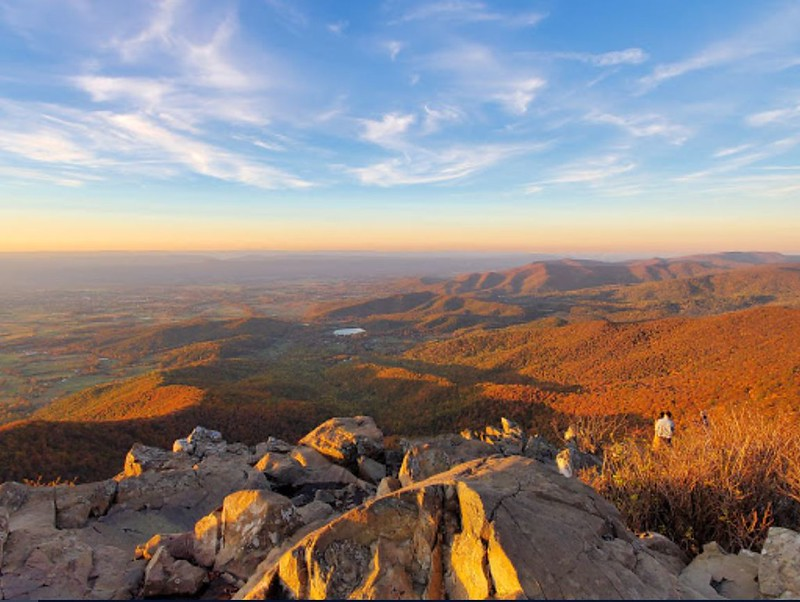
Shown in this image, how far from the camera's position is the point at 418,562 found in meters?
4.90

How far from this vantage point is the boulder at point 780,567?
16.3 feet

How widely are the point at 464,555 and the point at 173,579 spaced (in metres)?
4.34

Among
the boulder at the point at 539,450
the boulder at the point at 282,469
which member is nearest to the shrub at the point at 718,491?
the boulder at the point at 282,469

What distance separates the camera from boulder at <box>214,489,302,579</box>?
643 cm

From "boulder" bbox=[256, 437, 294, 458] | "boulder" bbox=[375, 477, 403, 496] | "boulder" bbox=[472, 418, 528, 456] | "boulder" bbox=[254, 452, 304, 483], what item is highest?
"boulder" bbox=[375, 477, 403, 496]

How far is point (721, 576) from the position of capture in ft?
17.7

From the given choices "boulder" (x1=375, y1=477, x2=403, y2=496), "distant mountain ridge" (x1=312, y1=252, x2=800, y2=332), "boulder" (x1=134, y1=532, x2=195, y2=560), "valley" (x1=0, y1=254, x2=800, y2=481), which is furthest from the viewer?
"distant mountain ridge" (x1=312, y1=252, x2=800, y2=332)

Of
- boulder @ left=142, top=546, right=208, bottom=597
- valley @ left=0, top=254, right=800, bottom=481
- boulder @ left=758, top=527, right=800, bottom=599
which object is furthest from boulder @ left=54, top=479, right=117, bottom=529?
valley @ left=0, top=254, right=800, bottom=481

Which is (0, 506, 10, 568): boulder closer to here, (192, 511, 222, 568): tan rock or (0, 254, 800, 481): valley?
(192, 511, 222, 568): tan rock

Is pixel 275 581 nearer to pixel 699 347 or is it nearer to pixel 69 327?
pixel 699 347

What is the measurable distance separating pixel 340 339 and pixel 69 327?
95199 millimetres

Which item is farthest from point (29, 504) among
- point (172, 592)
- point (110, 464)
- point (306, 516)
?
point (110, 464)

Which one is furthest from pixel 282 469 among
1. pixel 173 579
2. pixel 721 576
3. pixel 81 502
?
pixel 721 576

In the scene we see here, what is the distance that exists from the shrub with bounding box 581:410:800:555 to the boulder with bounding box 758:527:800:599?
1.46m
